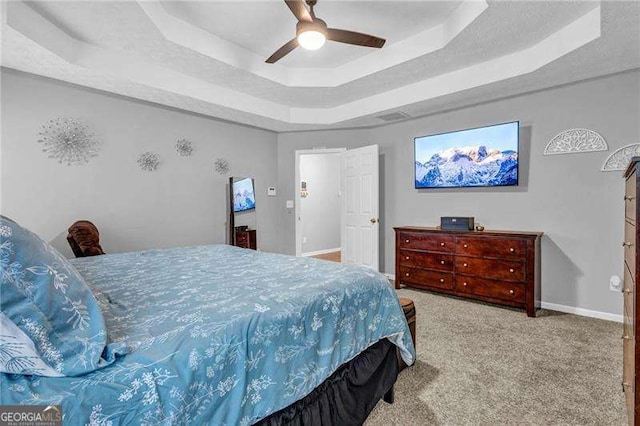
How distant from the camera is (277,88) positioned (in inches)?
154

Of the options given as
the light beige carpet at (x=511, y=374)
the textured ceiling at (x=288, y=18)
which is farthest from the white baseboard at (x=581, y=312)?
the textured ceiling at (x=288, y=18)

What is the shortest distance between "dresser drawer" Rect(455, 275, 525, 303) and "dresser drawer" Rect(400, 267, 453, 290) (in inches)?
4.8

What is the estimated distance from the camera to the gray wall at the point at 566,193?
10.1 feet

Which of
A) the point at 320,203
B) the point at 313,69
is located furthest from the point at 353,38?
the point at 320,203

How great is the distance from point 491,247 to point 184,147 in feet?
13.0

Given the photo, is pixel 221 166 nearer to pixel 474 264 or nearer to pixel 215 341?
pixel 474 264

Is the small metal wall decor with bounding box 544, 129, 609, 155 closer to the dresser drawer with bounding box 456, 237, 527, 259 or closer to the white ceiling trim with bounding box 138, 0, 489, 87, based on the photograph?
the dresser drawer with bounding box 456, 237, 527, 259

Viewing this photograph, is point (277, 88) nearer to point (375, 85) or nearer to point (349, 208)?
point (375, 85)

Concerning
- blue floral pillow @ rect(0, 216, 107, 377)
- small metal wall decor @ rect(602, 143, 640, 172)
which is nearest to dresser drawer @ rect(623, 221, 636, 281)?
blue floral pillow @ rect(0, 216, 107, 377)

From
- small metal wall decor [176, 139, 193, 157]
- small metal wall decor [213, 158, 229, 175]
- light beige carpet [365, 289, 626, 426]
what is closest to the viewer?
light beige carpet [365, 289, 626, 426]

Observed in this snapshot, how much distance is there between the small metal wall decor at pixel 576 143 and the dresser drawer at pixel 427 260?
1.62 metres

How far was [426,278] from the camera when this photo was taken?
3.99 meters

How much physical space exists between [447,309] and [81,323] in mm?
3353

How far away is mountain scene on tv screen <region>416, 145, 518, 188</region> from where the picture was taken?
3615 millimetres
